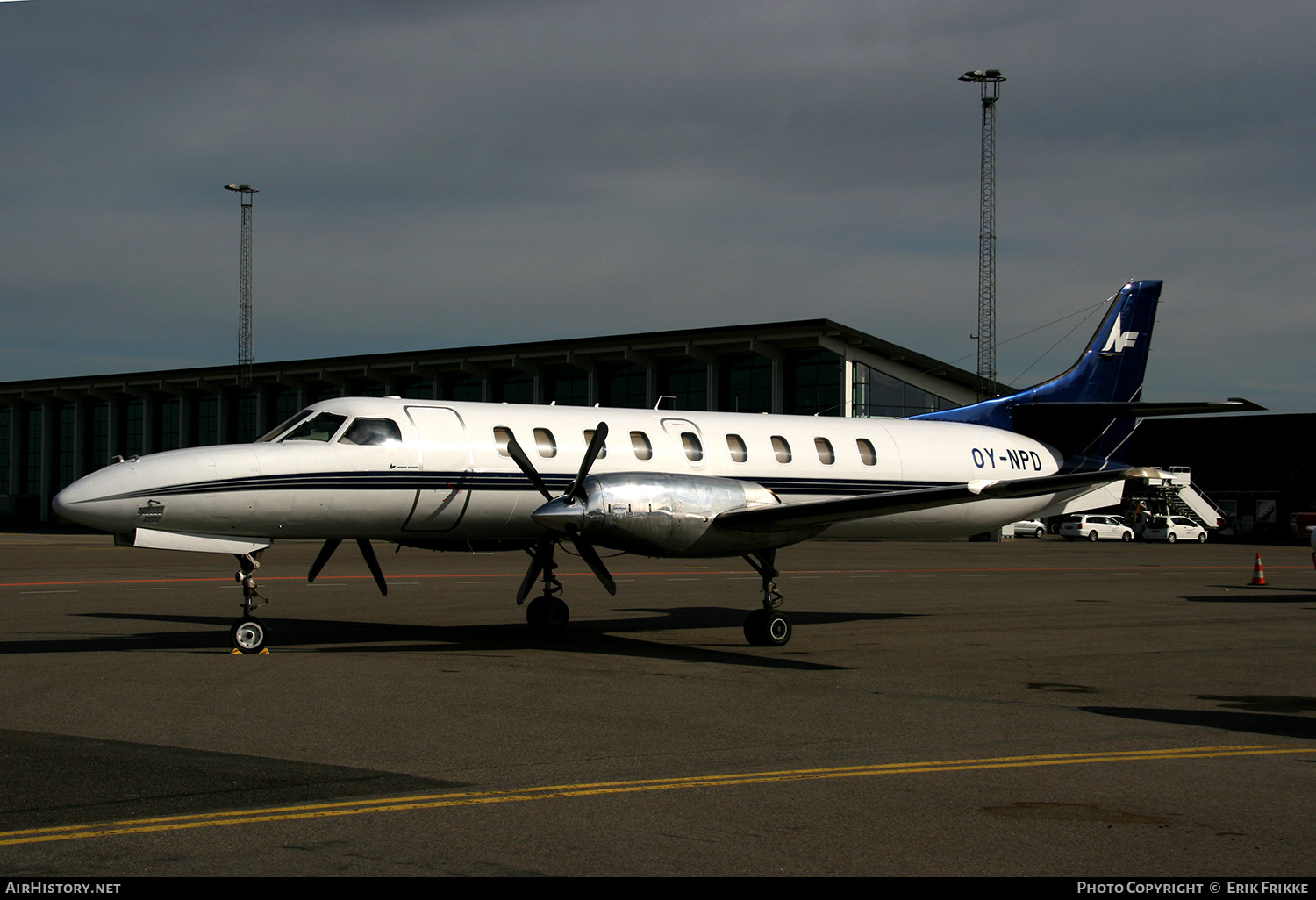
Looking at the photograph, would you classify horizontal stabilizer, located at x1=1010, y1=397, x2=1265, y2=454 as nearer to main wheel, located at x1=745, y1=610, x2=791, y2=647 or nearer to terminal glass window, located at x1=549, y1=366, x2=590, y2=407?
main wheel, located at x1=745, y1=610, x2=791, y2=647

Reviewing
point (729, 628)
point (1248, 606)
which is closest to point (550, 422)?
point (729, 628)

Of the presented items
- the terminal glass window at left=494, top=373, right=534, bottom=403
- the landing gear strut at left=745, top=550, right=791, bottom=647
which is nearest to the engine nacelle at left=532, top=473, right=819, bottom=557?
the landing gear strut at left=745, top=550, right=791, bottom=647

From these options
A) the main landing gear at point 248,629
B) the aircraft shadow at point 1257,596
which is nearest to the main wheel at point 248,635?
the main landing gear at point 248,629

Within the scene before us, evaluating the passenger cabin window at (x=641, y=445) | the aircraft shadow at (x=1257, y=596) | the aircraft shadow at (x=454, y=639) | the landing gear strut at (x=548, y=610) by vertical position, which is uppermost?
the passenger cabin window at (x=641, y=445)

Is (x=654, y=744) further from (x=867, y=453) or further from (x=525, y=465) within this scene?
(x=867, y=453)

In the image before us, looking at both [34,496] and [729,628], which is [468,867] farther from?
[34,496]

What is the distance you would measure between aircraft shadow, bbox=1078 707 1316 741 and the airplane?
3.99 metres

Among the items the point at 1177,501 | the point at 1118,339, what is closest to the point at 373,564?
the point at 1118,339

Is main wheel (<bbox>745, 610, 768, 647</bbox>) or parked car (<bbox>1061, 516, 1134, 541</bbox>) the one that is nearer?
main wheel (<bbox>745, 610, 768, 647</bbox>)

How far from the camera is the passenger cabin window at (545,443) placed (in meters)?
16.7

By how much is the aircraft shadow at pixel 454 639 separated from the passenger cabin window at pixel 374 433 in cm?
265

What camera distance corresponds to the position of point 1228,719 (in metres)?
10.4

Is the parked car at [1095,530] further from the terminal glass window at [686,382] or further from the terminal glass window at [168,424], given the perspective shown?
the terminal glass window at [168,424]

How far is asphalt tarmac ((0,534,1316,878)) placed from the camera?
6.19m
